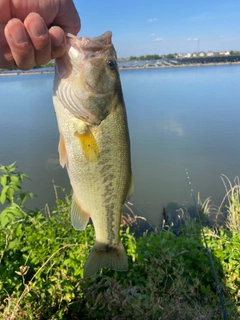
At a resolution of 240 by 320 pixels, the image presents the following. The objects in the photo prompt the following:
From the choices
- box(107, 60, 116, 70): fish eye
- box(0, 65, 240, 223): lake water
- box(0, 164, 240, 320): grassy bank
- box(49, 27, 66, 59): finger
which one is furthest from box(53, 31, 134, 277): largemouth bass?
box(0, 65, 240, 223): lake water

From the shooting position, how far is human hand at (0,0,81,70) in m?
1.39

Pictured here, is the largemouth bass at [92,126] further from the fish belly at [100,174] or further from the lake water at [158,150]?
the lake water at [158,150]

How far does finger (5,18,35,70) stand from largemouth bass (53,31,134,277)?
23cm

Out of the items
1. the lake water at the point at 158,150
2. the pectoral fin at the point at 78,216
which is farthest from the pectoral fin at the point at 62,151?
the lake water at the point at 158,150

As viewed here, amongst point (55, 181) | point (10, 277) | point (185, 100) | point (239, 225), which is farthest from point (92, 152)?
point (185, 100)

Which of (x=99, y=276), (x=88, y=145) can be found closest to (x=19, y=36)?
(x=88, y=145)

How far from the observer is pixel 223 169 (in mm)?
7938

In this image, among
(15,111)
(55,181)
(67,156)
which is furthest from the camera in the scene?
(15,111)

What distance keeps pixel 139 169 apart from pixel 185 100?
458 inches

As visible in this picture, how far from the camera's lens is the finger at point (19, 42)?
138 cm

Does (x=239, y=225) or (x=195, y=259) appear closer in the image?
(x=195, y=259)

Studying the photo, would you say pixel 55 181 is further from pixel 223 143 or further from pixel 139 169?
pixel 223 143

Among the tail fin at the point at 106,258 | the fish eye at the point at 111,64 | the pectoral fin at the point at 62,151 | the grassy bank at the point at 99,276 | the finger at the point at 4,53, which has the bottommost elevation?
the grassy bank at the point at 99,276

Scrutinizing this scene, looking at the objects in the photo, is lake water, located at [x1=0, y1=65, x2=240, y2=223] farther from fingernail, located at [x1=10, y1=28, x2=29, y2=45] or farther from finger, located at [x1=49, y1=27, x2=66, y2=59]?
fingernail, located at [x1=10, y1=28, x2=29, y2=45]
